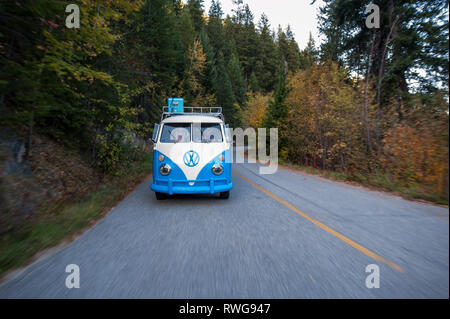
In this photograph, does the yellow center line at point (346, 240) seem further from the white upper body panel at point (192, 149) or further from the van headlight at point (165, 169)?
the van headlight at point (165, 169)

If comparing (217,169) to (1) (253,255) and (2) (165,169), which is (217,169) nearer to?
(2) (165,169)

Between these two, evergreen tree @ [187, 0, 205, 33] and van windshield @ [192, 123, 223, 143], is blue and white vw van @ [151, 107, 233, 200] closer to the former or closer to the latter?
van windshield @ [192, 123, 223, 143]

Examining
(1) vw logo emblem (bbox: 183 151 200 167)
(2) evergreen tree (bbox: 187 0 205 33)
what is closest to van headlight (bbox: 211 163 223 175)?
(1) vw logo emblem (bbox: 183 151 200 167)

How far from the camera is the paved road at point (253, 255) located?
2.30 m

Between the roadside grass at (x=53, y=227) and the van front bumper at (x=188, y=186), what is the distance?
4.19 ft

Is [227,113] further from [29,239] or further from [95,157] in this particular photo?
[29,239]

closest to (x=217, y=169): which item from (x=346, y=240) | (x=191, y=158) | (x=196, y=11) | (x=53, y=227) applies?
(x=191, y=158)

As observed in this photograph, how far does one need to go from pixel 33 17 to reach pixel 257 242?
571cm

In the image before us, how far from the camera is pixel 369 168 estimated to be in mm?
9375

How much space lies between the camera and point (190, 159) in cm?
595

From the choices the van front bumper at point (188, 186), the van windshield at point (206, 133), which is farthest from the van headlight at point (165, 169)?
the van windshield at point (206, 133)
